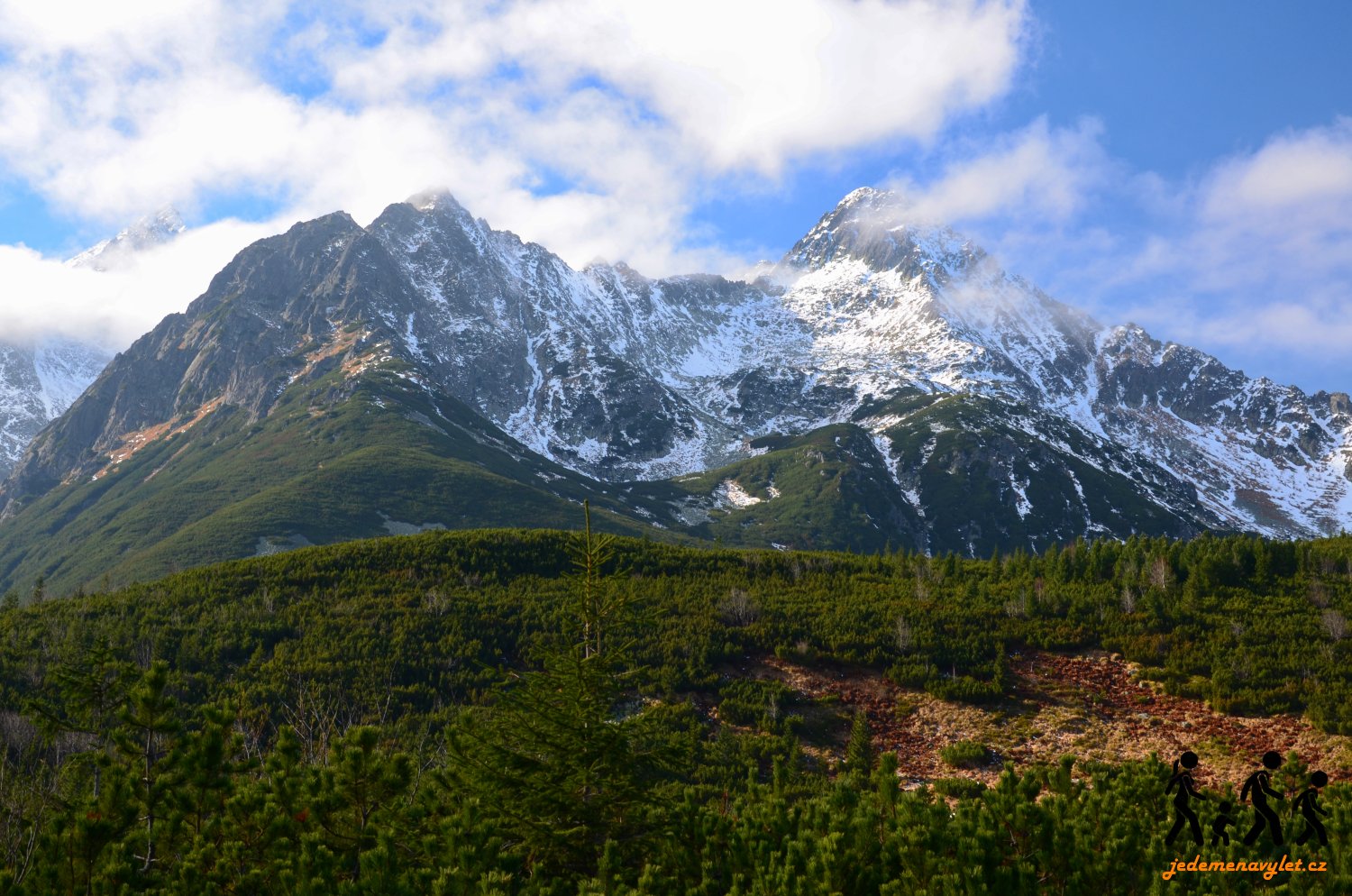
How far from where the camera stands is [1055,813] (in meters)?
13.9

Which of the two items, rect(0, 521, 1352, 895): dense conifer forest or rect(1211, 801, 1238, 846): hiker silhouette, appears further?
rect(0, 521, 1352, 895): dense conifer forest

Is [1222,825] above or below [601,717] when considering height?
below

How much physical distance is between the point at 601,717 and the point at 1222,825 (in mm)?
10686

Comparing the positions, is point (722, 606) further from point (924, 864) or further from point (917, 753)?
point (924, 864)

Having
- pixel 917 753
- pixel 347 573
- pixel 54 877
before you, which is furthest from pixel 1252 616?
pixel 347 573

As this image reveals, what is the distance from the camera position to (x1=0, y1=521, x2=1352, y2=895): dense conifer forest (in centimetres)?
1265

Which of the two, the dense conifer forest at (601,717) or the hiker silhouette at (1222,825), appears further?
the dense conifer forest at (601,717)

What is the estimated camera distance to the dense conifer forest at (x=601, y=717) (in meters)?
12.6

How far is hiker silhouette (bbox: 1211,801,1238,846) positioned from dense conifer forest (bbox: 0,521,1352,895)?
0.19 m

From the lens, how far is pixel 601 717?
1691 cm

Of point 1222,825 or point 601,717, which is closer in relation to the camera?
point 1222,825

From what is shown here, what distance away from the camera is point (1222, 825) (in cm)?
1283

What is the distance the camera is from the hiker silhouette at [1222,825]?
1245cm

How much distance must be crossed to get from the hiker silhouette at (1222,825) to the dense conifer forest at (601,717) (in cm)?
19
